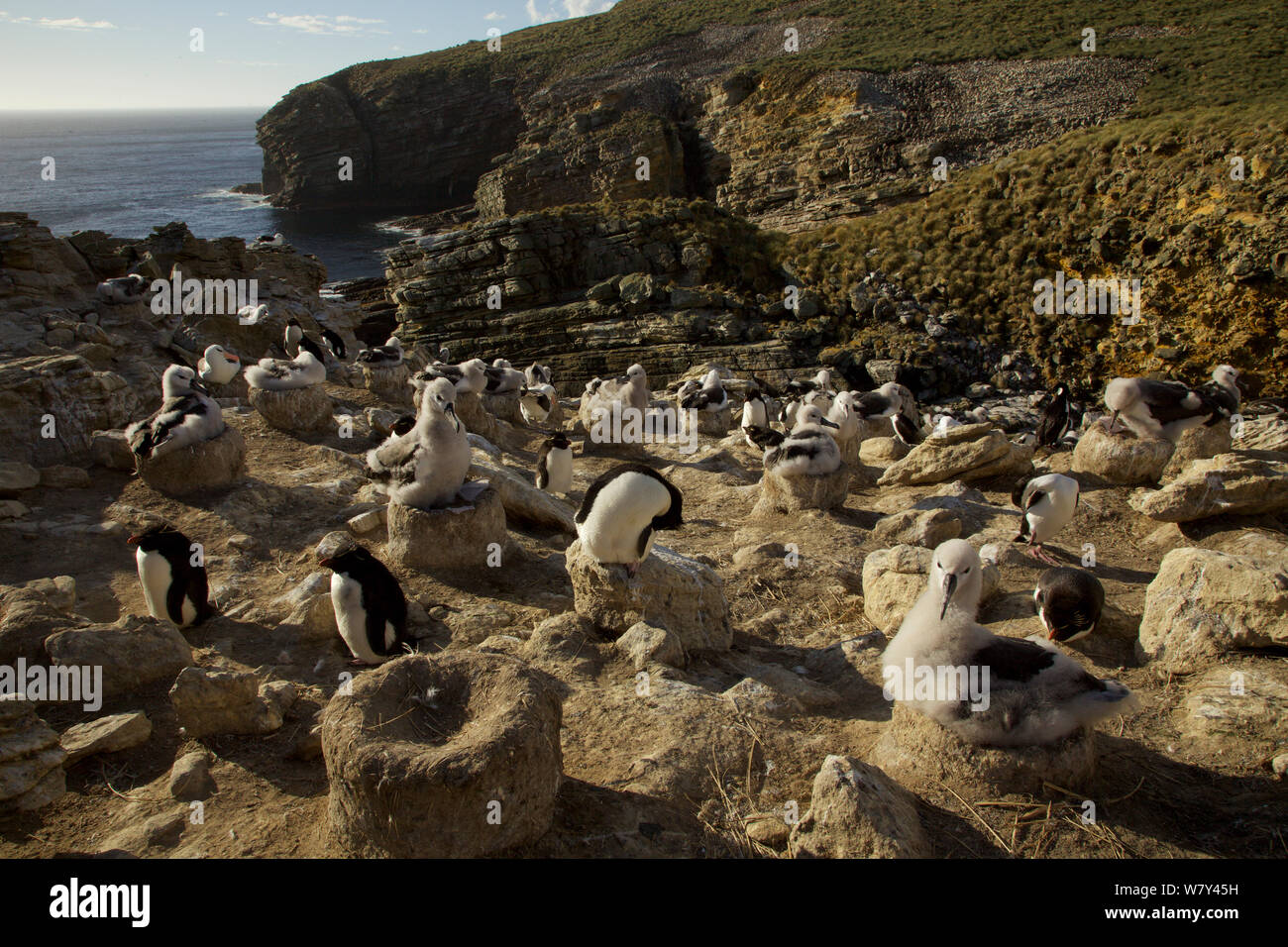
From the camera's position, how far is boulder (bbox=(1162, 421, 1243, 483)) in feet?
33.1

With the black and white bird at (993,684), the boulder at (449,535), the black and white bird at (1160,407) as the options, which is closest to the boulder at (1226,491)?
the black and white bird at (1160,407)

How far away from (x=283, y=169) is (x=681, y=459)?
90.8 m

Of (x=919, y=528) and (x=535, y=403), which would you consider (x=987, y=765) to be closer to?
(x=919, y=528)

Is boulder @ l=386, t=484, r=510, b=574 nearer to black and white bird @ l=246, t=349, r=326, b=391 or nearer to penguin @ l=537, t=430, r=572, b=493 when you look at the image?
penguin @ l=537, t=430, r=572, b=493

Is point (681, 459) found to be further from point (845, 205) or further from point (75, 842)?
point (845, 205)

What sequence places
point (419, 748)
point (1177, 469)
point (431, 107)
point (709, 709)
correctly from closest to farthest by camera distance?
1. point (419, 748)
2. point (709, 709)
3. point (1177, 469)
4. point (431, 107)

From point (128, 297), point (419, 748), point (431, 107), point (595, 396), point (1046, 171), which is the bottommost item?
point (419, 748)

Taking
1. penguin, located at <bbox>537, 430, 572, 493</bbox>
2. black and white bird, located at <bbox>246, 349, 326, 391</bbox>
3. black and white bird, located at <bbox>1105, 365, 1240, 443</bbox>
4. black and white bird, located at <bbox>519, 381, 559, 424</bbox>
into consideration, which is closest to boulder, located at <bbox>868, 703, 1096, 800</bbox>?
black and white bird, located at <bbox>1105, 365, 1240, 443</bbox>

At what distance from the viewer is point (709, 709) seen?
17.3 feet

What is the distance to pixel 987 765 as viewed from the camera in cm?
436

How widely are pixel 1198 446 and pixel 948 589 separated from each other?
769 cm

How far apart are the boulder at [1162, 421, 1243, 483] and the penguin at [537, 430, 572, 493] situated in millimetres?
7784

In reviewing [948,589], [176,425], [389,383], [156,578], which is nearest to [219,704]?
[156,578]

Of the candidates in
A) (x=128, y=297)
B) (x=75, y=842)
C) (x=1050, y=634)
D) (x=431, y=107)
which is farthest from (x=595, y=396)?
(x=431, y=107)
